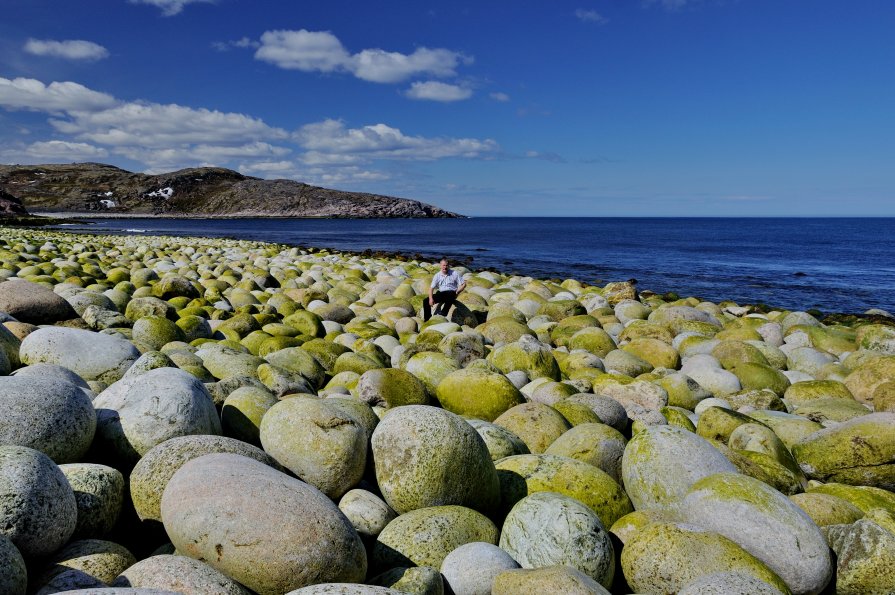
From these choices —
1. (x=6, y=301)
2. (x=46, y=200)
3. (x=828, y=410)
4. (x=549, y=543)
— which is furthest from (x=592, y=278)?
(x=46, y=200)

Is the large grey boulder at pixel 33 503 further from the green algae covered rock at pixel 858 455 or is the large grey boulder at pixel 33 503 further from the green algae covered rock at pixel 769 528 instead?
the green algae covered rock at pixel 858 455

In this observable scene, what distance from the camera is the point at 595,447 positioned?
225 inches

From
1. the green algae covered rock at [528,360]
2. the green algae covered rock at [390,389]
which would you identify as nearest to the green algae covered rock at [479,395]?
the green algae covered rock at [390,389]

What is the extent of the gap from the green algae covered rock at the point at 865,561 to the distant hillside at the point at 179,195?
147 meters

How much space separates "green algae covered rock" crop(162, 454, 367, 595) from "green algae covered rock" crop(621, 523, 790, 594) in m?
1.95

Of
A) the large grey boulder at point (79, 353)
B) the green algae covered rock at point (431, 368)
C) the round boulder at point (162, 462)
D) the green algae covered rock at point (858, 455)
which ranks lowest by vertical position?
the green algae covered rock at point (858, 455)

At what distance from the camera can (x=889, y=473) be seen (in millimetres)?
6742

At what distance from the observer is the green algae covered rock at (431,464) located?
471cm

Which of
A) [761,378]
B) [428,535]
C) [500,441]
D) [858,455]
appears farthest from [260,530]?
[761,378]

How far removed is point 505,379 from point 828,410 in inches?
187

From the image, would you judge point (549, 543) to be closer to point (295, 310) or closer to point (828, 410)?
point (828, 410)

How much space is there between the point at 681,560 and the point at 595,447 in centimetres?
171

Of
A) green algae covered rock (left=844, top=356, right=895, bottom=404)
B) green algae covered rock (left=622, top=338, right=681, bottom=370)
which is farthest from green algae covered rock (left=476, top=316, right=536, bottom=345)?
green algae covered rock (left=844, top=356, right=895, bottom=404)

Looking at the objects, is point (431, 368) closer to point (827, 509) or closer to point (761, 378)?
point (827, 509)
